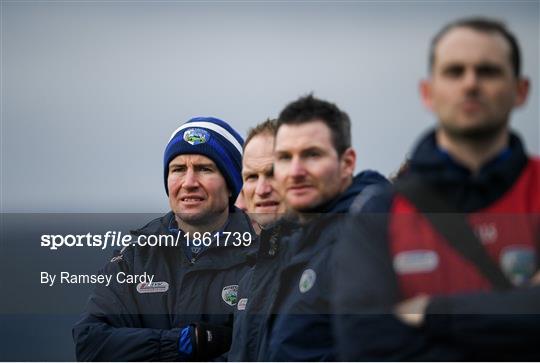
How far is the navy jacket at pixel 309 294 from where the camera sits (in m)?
4.07

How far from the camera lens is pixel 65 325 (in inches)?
196

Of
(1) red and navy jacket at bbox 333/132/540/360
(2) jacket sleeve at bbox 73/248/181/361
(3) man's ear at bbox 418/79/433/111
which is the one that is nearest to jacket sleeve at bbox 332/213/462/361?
(1) red and navy jacket at bbox 333/132/540/360

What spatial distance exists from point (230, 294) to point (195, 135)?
0.73 m

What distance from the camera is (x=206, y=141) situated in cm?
500

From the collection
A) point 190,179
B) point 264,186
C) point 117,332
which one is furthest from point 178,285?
point 264,186

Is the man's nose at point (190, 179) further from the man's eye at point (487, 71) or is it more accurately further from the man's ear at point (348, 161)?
the man's eye at point (487, 71)

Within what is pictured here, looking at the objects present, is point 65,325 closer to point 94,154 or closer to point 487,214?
point 94,154

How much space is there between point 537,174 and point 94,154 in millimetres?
2096

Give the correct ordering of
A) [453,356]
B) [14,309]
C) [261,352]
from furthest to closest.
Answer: [14,309]
[261,352]
[453,356]

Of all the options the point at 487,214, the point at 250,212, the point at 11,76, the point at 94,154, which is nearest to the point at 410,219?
the point at 487,214

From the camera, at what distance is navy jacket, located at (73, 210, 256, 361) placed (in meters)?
4.93

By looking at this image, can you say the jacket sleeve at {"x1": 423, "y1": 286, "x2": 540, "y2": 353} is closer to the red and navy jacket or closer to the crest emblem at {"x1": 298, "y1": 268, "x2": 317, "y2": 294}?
the red and navy jacket

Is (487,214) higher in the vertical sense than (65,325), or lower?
higher

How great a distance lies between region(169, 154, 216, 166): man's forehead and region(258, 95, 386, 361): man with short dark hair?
79 cm
